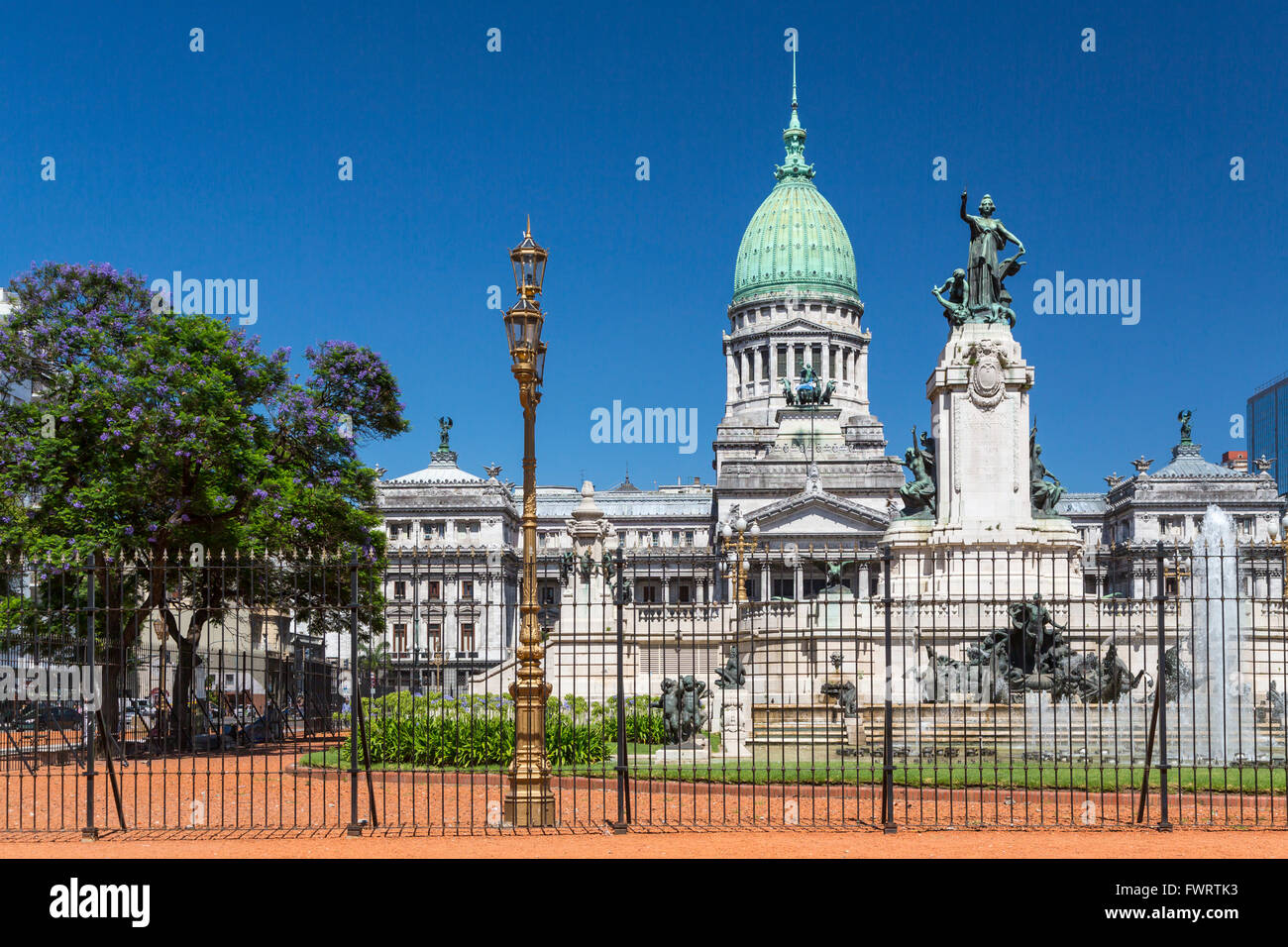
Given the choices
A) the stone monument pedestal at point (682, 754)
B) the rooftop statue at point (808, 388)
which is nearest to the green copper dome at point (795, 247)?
the rooftop statue at point (808, 388)

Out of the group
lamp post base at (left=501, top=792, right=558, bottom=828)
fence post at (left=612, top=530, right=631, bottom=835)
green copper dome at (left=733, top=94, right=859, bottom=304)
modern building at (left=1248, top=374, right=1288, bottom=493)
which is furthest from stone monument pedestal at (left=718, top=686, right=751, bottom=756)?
modern building at (left=1248, top=374, right=1288, bottom=493)

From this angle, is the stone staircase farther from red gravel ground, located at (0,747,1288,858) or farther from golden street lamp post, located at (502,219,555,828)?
golden street lamp post, located at (502,219,555,828)

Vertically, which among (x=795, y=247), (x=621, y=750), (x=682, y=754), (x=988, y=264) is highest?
(x=795, y=247)

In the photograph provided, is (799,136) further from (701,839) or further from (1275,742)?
(701,839)

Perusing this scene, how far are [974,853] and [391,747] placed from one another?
12.4 metres

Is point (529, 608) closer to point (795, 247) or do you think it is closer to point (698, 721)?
point (698, 721)

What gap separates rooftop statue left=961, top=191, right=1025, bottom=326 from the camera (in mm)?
37219

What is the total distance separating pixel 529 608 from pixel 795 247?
375ft

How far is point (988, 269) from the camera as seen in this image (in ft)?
123

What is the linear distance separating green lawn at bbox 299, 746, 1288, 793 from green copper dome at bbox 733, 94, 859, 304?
105763 mm

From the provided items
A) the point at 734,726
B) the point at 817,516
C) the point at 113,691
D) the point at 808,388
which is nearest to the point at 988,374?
the point at 734,726

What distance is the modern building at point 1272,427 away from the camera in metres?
153

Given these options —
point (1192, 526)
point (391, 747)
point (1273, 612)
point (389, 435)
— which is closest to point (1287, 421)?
point (1192, 526)

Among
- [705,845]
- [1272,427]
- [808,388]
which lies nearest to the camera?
[705,845]
